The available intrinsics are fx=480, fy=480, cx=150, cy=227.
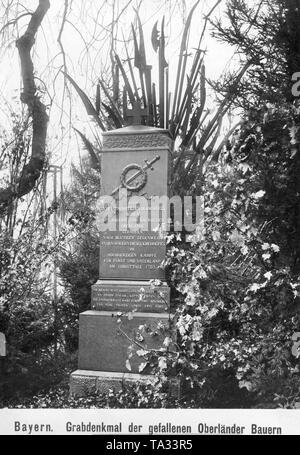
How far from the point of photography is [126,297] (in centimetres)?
426

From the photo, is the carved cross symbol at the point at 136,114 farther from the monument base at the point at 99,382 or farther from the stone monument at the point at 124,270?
the monument base at the point at 99,382

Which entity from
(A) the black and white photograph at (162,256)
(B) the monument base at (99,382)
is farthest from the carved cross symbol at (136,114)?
(B) the monument base at (99,382)

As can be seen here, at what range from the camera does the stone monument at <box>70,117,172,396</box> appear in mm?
4094

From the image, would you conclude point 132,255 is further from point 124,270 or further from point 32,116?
point 32,116

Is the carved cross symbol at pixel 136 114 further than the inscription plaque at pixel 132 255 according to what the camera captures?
Yes

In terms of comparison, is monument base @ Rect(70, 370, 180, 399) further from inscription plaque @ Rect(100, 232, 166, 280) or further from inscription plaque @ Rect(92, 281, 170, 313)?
inscription plaque @ Rect(100, 232, 166, 280)

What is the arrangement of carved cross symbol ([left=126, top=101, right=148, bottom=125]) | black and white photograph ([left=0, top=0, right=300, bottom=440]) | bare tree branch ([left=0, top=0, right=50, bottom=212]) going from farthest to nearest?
bare tree branch ([left=0, top=0, right=50, bottom=212]), carved cross symbol ([left=126, top=101, right=148, bottom=125]), black and white photograph ([left=0, top=0, right=300, bottom=440])

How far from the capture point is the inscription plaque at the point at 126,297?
4.19 meters

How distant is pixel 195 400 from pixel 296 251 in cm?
157

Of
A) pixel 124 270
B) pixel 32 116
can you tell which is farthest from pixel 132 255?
pixel 32 116

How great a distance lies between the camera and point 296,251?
2941 millimetres

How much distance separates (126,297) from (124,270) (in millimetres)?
252

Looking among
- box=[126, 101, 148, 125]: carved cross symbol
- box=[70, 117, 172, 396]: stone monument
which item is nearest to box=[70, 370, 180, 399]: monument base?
box=[70, 117, 172, 396]: stone monument
